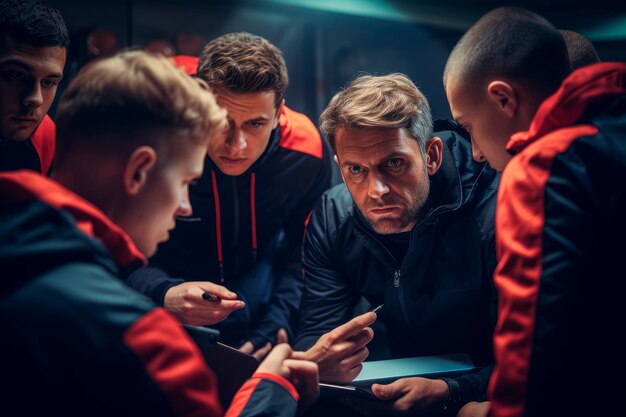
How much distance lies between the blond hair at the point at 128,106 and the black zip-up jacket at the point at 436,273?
758mm

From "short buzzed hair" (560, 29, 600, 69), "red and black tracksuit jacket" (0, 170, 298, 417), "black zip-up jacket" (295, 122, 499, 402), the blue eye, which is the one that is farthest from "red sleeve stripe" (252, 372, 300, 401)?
"short buzzed hair" (560, 29, 600, 69)

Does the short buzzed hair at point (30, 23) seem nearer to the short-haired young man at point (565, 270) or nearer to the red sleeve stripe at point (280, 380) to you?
the red sleeve stripe at point (280, 380)

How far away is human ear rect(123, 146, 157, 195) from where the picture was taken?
87cm

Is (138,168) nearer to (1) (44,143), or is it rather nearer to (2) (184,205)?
(2) (184,205)

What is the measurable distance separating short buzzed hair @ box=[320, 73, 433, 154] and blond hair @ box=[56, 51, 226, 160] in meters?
0.66

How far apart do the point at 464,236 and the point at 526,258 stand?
67cm

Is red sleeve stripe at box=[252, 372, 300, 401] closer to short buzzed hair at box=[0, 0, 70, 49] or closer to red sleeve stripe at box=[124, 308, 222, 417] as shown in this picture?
red sleeve stripe at box=[124, 308, 222, 417]

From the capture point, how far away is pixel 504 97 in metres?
1.07

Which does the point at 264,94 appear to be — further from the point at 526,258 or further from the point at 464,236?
the point at 526,258

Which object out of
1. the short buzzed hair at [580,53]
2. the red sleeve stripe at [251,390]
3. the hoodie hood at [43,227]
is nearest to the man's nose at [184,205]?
the hoodie hood at [43,227]

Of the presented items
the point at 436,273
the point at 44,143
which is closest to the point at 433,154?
the point at 436,273

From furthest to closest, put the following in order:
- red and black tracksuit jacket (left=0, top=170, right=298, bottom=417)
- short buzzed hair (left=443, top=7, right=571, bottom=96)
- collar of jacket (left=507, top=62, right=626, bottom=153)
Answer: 1. short buzzed hair (left=443, top=7, right=571, bottom=96)
2. collar of jacket (left=507, top=62, right=626, bottom=153)
3. red and black tracksuit jacket (left=0, top=170, right=298, bottom=417)

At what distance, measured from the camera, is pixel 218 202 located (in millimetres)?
1747

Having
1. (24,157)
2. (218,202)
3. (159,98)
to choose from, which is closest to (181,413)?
(159,98)
